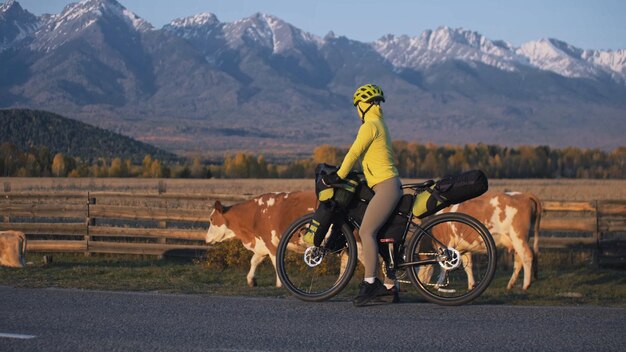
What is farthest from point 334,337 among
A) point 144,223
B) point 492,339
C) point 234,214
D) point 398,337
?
point 144,223

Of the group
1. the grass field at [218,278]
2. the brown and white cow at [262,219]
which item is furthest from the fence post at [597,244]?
the brown and white cow at [262,219]

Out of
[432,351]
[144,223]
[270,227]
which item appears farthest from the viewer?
[144,223]

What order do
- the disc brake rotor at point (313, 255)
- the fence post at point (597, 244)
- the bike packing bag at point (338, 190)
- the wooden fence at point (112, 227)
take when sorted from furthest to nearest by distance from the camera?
the wooden fence at point (112, 227)
the fence post at point (597, 244)
the disc brake rotor at point (313, 255)
the bike packing bag at point (338, 190)

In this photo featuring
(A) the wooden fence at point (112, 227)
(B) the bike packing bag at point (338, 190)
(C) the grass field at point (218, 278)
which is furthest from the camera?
(A) the wooden fence at point (112, 227)

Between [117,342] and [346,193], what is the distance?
3.24m

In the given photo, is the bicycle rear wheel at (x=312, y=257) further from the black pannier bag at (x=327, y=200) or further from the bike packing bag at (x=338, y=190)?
the bike packing bag at (x=338, y=190)

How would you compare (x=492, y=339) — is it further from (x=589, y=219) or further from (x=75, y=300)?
(x=589, y=219)

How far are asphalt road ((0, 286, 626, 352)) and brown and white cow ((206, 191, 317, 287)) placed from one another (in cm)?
408

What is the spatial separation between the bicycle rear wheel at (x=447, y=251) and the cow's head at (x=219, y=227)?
19.6 feet

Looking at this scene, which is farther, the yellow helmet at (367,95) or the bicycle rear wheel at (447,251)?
the yellow helmet at (367,95)

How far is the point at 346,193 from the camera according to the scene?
10.9 m

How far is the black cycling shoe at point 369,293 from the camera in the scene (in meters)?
10.6

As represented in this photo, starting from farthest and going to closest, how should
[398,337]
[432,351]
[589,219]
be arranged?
[589,219] → [398,337] → [432,351]

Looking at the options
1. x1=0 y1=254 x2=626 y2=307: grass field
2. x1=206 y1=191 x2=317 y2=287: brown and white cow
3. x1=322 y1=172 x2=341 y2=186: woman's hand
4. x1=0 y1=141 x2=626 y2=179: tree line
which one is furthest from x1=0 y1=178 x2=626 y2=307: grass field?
x1=0 y1=141 x2=626 y2=179: tree line
